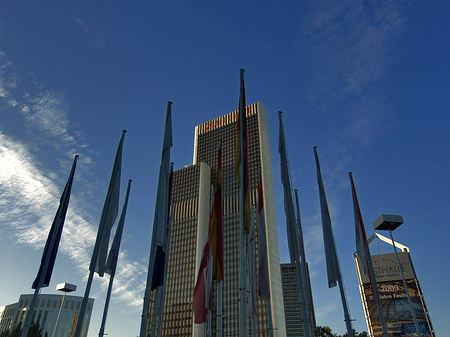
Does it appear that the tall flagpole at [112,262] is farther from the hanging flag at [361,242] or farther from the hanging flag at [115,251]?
the hanging flag at [361,242]

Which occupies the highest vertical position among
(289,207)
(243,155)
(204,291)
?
(289,207)

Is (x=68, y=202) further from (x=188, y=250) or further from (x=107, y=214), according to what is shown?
(x=188, y=250)

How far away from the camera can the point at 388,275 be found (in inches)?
4572

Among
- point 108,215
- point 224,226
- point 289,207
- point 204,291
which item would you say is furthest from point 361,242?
point 224,226

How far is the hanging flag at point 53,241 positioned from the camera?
76.6ft

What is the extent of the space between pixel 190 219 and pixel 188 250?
13.7 meters

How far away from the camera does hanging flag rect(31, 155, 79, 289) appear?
76.6ft

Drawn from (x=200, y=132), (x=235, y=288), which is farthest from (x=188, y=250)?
(x=200, y=132)

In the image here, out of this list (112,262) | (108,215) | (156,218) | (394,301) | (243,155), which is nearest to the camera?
(243,155)

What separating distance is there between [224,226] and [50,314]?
73.3 metres

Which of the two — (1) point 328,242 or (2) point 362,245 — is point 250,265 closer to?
(1) point 328,242

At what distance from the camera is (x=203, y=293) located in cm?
1786

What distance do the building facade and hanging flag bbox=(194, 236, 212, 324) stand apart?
124 meters

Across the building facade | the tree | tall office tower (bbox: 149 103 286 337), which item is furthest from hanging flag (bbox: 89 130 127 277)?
the building facade
